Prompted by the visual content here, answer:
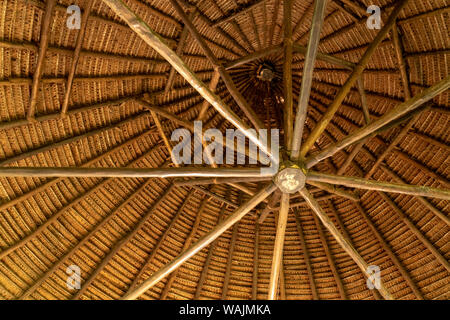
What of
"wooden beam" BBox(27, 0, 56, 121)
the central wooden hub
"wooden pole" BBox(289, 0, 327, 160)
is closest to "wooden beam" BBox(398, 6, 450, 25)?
"wooden pole" BBox(289, 0, 327, 160)

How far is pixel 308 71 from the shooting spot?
4.98 meters

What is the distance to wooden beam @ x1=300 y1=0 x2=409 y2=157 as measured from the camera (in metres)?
5.62

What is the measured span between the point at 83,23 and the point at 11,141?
215 cm

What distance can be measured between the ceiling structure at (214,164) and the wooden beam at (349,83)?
0.03 meters

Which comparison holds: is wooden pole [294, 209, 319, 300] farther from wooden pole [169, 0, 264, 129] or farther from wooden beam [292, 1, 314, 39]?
wooden beam [292, 1, 314, 39]

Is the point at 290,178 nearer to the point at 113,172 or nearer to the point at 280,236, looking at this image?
the point at 280,236

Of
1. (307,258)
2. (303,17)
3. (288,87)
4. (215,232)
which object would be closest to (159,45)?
(288,87)

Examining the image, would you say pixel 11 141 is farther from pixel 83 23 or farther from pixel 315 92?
pixel 315 92

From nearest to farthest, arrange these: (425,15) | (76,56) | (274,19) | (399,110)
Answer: (399,110), (76,56), (425,15), (274,19)

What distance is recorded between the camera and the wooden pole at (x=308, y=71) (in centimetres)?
466

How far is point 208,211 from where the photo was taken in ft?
31.0

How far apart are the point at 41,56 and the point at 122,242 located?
392 centimetres
